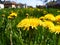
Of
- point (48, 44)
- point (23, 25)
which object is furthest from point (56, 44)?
point (23, 25)

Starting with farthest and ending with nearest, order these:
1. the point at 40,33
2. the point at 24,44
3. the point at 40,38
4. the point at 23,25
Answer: the point at 40,33
the point at 40,38
the point at 24,44
the point at 23,25

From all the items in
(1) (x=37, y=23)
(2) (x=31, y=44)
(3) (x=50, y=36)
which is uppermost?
Result: (1) (x=37, y=23)

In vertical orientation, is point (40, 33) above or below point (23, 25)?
below

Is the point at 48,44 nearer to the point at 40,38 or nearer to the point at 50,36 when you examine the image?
the point at 40,38

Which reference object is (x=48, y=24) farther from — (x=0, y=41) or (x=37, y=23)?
(x=0, y=41)

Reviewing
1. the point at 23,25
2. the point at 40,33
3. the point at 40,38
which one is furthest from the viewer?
the point at 40,33

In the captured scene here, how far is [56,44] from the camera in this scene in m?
1.86

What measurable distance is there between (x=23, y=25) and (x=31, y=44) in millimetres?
152

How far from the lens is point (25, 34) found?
2.12 m

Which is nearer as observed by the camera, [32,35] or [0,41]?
[32,35]

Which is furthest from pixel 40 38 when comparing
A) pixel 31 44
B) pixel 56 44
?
pixel 31 44

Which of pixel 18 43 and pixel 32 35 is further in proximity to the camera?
pixel 18 43

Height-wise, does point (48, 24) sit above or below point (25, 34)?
above

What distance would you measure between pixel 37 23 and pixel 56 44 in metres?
0.27
